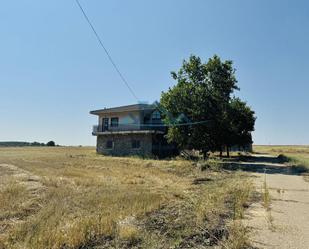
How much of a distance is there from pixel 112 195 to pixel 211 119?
1754cm

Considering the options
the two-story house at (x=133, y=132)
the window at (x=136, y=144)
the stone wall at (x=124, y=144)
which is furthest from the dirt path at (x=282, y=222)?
the window at (x=136, y=144)

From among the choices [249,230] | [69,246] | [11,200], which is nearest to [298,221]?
[249,230]

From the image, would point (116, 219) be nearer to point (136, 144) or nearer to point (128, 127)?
point (136, 144)

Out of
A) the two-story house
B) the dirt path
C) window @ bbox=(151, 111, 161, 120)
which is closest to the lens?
the dirt path

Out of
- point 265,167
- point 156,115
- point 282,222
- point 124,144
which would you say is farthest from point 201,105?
point 282,222

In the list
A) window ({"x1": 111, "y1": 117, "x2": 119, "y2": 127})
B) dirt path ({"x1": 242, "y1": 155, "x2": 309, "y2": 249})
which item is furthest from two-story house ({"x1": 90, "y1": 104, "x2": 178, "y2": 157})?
dirt path ({"x1": 242, "y1": 155, "x2": 309, "y2": 249})

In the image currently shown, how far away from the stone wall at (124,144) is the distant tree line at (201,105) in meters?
7.37

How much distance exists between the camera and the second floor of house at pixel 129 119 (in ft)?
121

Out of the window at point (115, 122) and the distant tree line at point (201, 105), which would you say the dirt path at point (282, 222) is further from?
the window at point (115, 122)

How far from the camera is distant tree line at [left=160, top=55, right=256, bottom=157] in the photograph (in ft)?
90.4

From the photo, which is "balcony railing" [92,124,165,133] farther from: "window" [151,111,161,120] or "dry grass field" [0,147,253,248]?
"dry grass field" [0,147,253,248]

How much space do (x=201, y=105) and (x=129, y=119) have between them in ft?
42.4

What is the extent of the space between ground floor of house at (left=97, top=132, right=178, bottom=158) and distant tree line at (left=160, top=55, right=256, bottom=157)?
7.13 m

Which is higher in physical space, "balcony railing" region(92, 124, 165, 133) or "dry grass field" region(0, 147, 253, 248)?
"balcony railing" region(92, 124, 165, 133)
